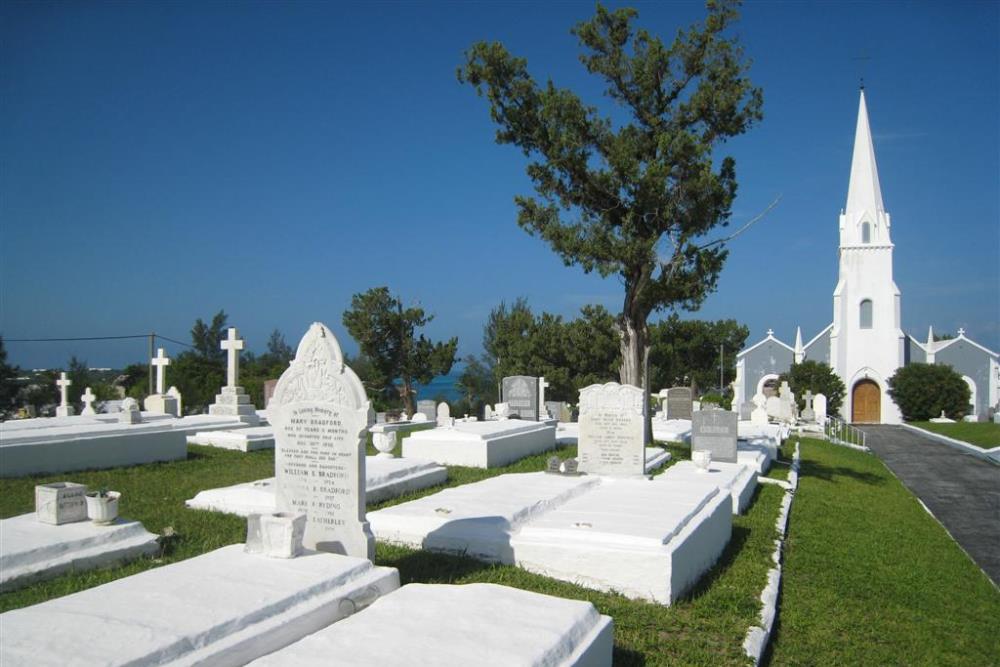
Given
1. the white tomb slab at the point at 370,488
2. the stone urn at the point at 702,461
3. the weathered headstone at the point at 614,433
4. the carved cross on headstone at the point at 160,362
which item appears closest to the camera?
the white tomb slab at the point at 370,488

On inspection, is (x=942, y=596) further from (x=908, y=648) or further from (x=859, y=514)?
(x=859, y=514)

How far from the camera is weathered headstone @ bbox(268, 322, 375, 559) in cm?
583

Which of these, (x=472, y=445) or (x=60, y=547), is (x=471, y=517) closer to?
(x=60, y=547)

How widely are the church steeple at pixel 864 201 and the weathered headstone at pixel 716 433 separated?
32793 mm

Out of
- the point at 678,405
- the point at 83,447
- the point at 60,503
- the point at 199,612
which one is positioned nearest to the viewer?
the point at 199,612

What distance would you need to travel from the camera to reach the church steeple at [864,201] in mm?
41344

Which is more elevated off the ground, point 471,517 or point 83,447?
point 83,447

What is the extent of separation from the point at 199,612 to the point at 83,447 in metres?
8.34

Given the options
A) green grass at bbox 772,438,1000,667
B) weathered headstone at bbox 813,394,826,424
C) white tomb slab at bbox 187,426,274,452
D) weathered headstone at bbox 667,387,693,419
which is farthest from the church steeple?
white tomb slab at bbox 187,426,274,452

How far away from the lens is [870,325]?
136 feet

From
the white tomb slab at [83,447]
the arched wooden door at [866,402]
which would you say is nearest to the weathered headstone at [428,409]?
the white tomb slab at [83,447]

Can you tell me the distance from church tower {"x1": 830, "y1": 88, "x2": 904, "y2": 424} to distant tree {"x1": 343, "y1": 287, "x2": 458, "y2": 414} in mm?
22749

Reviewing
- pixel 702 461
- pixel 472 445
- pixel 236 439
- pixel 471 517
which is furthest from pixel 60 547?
pixel 236 439

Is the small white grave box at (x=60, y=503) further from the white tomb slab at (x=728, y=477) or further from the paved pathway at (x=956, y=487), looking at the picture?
the paved pathway at (x=956, y=487)
